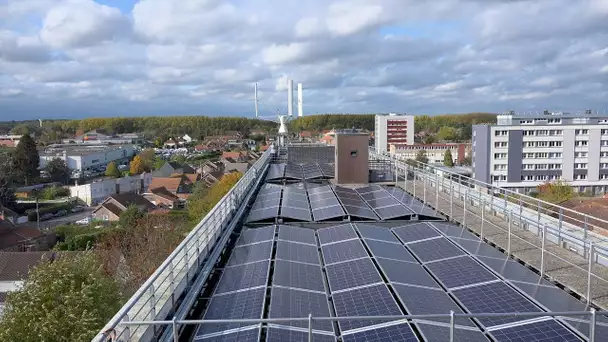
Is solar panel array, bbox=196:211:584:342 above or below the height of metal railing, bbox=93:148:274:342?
below

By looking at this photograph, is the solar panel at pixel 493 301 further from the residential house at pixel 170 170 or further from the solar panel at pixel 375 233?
the residential house at pixel 170 170

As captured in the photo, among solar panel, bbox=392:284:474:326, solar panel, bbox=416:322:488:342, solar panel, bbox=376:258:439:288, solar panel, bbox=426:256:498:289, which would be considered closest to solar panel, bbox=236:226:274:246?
solar panel, bbox=376:258:439:288

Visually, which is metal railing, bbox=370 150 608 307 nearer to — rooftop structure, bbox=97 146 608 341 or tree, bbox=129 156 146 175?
rooftop structure, bbox=97 146 608 341

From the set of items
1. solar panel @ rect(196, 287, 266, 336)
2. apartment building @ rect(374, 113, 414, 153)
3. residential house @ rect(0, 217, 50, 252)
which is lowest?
residential house @ rect(0, 217, 50, 252)

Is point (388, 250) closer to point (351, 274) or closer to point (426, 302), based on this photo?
point (351, 274)

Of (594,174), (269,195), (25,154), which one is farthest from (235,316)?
(25,154)

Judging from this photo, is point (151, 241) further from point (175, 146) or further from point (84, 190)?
point (175, 146)

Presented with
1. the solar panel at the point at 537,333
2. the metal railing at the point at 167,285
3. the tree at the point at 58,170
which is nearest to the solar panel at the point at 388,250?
the metal railing at the point at 167,285
